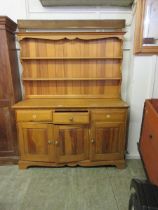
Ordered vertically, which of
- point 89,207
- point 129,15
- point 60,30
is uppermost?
point 129,15

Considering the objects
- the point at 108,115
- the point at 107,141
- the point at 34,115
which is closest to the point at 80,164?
the point at 107,141

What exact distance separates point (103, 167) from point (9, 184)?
1.17 m

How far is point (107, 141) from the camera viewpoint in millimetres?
2115

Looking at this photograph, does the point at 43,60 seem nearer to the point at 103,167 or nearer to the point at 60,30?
the point at 60,30

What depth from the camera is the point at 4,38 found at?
1.96 meters

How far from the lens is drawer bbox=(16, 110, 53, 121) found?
2027 millimetres

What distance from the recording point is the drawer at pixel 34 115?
203cm

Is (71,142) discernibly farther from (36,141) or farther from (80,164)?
(36,141)

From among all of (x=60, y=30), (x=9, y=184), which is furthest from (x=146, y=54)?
(x=9, y=184)

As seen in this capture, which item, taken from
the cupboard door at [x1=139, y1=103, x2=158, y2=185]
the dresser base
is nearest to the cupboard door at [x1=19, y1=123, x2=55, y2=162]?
the dresser base

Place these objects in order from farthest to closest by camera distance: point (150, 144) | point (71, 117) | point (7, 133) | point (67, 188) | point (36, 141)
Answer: point (7, 133), point (36, 141), point (71, 117), point (67, 188), point (150, 144)

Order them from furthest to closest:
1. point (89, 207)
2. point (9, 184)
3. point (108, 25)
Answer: point (108, 25), point (9, 184), point (89, 207)

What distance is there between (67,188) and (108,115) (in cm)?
95

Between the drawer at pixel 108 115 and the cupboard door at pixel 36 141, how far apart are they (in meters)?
0.56
